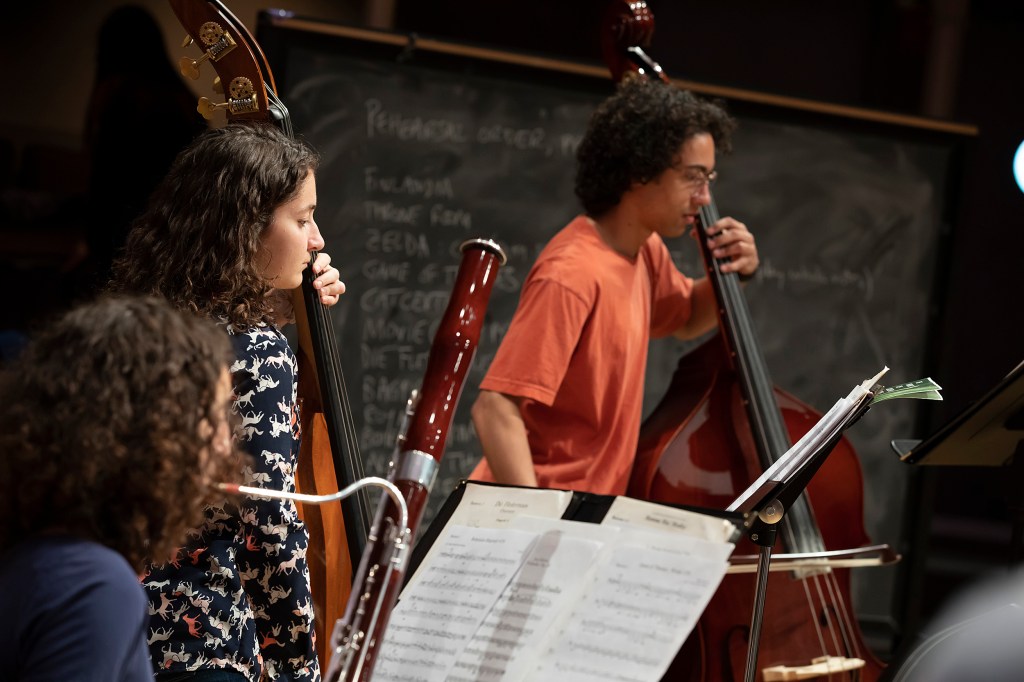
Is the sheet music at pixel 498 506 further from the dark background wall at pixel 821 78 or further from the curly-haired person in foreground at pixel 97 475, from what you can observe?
the dark background wall at pixel 821 78

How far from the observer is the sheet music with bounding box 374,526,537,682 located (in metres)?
1.30

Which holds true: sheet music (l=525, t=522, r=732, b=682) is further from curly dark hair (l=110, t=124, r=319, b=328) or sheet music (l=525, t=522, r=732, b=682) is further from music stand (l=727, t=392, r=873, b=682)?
curly dark hair (l=110, t=124, r=319, b=328)

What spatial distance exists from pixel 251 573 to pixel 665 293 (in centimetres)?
131

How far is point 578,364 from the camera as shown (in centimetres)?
225

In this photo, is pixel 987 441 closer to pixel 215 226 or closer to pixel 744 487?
pixel 744 487

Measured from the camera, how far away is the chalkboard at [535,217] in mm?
3285

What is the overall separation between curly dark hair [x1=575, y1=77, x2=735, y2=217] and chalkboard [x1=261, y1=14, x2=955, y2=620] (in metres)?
0.93

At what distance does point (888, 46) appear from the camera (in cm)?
523

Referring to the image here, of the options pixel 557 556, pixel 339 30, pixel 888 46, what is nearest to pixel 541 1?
pixel 888 46

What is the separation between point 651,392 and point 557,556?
2292 millimetres

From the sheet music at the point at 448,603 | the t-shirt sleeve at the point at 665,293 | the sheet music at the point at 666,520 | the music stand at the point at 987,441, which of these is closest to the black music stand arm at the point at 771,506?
the sheet music at the point at 666,520

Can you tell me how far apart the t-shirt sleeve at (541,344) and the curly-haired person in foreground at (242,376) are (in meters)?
0.60

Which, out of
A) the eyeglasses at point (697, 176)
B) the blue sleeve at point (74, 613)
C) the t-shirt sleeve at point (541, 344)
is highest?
the eyeglasses at point (697, 176)

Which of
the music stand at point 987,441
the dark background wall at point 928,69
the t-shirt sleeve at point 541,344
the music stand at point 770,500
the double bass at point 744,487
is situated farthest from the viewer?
the dark background wall at point 928,69
